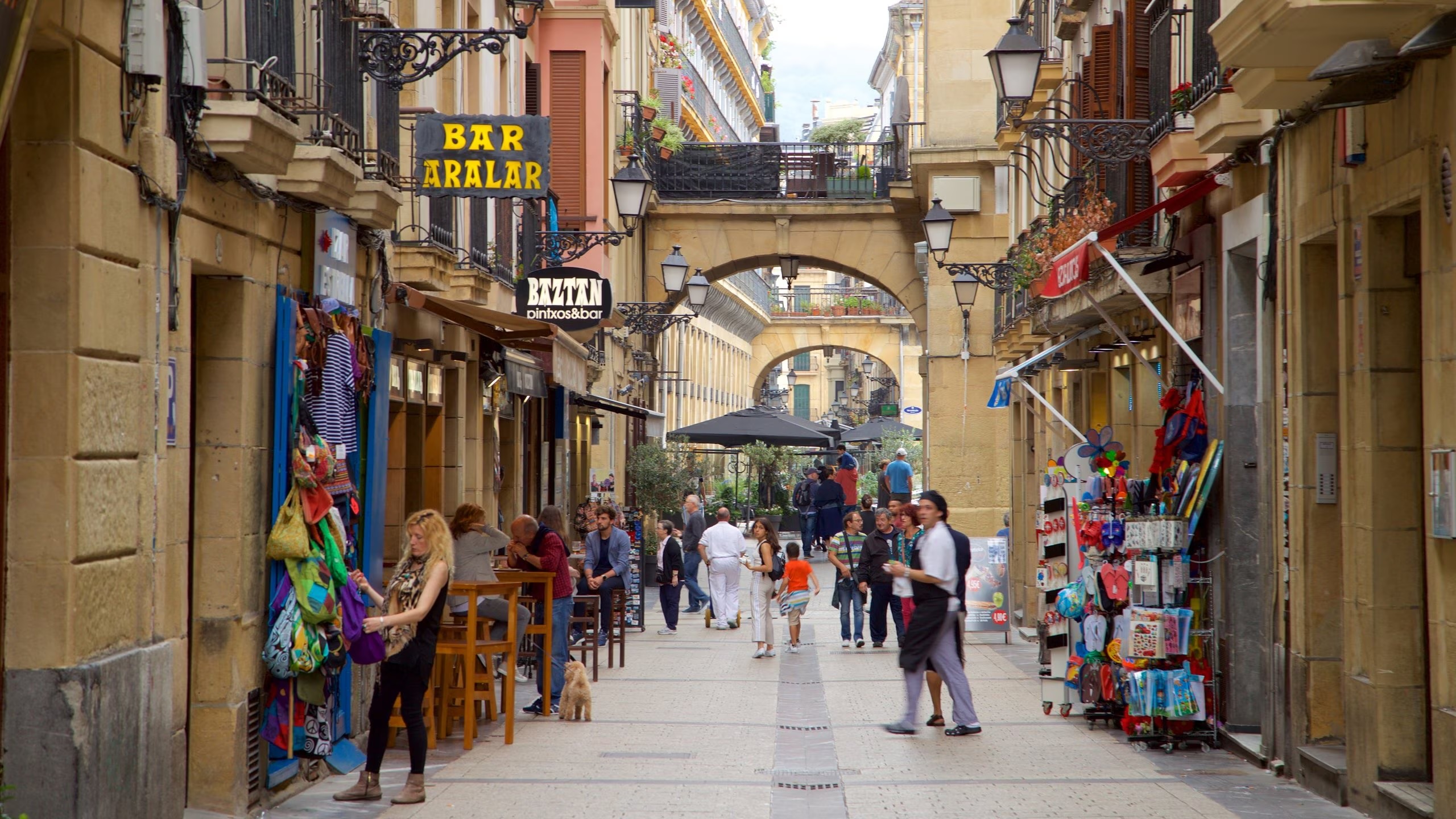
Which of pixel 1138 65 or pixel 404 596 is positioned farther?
pixel 1138 65

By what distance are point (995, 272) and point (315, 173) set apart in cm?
1596

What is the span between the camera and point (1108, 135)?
13273 mm

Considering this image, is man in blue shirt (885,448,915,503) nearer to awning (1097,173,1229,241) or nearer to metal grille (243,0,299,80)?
awning (1097,173,1229,241)

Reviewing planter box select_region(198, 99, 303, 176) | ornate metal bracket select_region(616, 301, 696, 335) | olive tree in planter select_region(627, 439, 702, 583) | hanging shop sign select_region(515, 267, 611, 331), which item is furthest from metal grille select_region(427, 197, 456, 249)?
olive tree in planter select_region(627, 439, 702, 583)

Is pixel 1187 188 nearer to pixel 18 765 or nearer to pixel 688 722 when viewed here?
pixel 688 722

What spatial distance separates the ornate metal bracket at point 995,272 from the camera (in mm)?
22547

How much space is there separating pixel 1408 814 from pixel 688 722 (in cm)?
585

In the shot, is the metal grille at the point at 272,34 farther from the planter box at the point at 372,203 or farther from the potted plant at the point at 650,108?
the potted plant at the point at 650,108

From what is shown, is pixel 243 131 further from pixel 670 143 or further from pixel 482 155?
pixel 670 143

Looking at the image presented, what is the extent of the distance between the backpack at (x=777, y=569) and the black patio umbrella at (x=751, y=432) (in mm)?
13173

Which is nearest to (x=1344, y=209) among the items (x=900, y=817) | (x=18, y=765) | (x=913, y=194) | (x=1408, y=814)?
(x=1408, y=814)

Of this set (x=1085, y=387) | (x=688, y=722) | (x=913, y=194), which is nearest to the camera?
(x=688, y=722)

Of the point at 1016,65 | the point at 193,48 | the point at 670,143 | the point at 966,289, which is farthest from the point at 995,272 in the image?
the point at 193,48

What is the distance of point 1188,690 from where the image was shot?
1102cm
